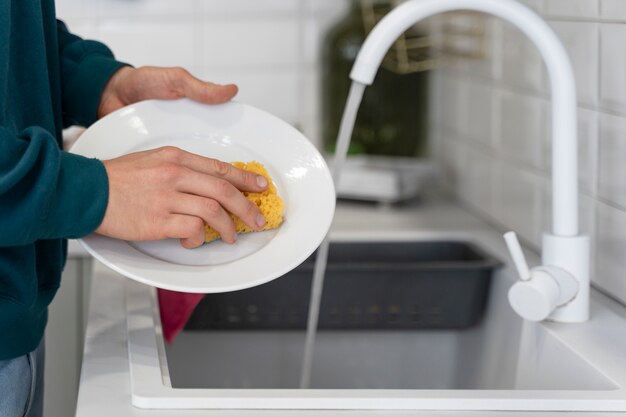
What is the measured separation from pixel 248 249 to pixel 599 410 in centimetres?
35

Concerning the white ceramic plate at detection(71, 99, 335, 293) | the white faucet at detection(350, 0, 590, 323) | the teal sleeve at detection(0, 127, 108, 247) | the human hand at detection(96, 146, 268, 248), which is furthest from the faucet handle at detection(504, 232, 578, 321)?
the teal sleeve at detection(0, 127, 108, 247)

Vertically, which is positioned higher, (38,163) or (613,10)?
(613,10)

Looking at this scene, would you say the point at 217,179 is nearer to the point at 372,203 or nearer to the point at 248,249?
the point at 248,249

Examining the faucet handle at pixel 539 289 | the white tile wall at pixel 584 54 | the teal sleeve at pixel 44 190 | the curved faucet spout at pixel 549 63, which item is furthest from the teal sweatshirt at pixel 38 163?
the white tile wall at pixel 584 54

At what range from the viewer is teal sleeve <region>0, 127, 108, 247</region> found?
0.71 m

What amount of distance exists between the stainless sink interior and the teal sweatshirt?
33 centimetres

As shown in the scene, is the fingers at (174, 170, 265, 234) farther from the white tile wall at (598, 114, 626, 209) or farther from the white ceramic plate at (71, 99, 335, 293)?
the white tile wall at (598, 114, 626, 209)

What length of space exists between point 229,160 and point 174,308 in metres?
0.23

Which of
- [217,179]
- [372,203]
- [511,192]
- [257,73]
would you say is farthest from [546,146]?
[257,73]

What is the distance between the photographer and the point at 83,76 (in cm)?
105

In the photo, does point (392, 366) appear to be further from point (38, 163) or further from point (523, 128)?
point (38, 163)

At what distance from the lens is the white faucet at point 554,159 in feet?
3.17

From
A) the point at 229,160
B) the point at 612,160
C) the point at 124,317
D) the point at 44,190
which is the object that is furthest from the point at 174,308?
the point at 612,160

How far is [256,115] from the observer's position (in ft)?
3.33
